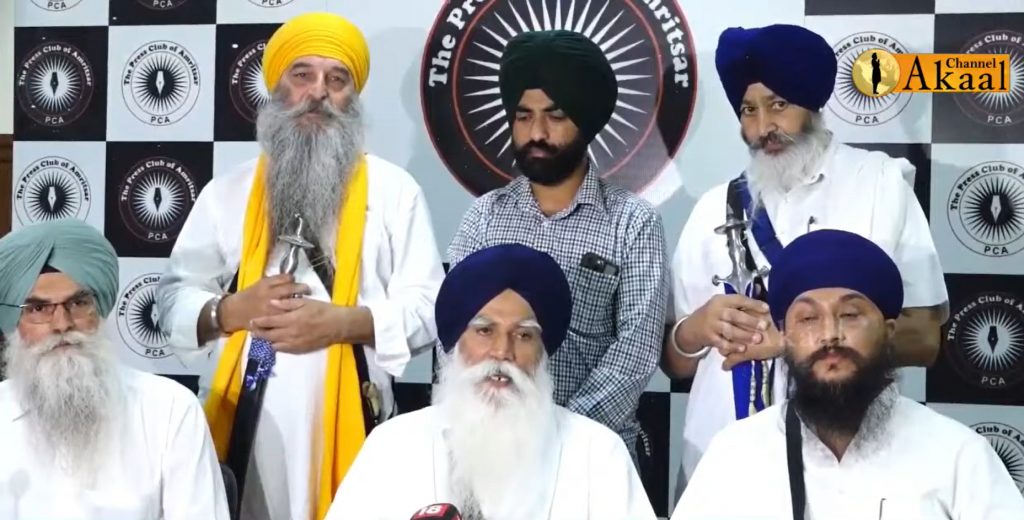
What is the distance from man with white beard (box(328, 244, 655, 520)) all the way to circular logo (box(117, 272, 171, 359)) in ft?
5.68

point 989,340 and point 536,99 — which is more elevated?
point 536,99

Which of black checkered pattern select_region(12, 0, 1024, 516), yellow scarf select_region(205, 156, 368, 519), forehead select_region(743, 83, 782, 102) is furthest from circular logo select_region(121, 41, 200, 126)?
forehead select_region(743, 83, 782, 102)

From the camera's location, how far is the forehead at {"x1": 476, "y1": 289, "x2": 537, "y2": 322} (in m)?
3.38

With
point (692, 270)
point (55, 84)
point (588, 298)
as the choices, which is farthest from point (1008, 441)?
point (55, 84)

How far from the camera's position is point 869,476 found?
3129 millimetres

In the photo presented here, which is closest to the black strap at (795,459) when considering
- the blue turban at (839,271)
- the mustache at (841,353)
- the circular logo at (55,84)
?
the mustache at (841,353)

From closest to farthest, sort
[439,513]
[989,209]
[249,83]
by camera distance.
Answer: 1. [439,513]
2. [989,209]
3. [249,83]

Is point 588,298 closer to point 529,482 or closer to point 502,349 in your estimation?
point 502,349

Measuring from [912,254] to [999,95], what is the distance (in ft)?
2.72

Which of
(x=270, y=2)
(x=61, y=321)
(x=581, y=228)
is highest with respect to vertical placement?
(x=270, y=2)

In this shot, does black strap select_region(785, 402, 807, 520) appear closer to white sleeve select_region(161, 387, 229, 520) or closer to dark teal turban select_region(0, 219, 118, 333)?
white sleeve select_region(161, 387, 229, 520)

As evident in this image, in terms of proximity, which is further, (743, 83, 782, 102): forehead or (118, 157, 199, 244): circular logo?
(118, 157, 199, 244): circular logo

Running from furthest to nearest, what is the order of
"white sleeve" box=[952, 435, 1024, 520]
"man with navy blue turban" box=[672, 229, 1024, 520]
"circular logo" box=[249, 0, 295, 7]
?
"circular logo" box=[249, 0, 295, 7]
"man with navy blue turban" box=[672, 229, 1024, 520]
"white sleeve" box=[952, 435, 1024, 520]

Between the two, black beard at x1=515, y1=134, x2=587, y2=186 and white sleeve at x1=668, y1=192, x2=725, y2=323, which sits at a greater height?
black beard at x1=515, y1=134, x2=587, y2=186
